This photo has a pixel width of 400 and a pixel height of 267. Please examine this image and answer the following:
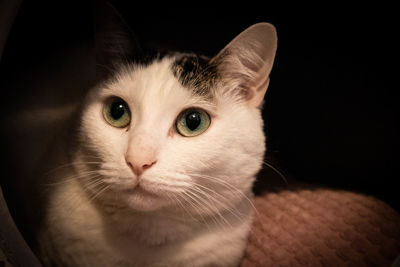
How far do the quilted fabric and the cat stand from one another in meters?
0.22

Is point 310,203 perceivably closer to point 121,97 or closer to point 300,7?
point 300,7

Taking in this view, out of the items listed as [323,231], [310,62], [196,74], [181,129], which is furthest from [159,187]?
[310,62]

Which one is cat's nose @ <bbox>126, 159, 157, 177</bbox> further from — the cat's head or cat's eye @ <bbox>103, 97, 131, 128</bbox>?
cat's eye @ <bbox>103, 97, 131, 128</bbox>

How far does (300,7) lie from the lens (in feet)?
5.58

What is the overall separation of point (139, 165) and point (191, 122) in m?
0.25

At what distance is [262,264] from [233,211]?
1.05 feet

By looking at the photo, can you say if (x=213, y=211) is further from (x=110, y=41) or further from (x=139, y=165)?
(x=110, y=41)

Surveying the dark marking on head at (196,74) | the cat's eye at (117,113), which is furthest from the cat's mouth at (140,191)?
the dark marking on head at (196,74)

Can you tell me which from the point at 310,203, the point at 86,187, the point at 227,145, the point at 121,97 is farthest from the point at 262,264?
the point at 121,97

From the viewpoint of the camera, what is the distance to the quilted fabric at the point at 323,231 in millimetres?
1405

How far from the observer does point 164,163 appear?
97cm

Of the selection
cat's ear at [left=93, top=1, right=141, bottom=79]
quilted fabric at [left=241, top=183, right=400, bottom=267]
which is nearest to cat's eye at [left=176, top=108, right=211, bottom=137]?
cat's ear at [left=93, top=1, right=141, bottom=79]

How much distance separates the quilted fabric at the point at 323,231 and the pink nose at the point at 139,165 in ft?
2.57

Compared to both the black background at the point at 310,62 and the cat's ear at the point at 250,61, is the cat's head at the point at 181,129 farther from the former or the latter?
the black background at the point at 310,62
